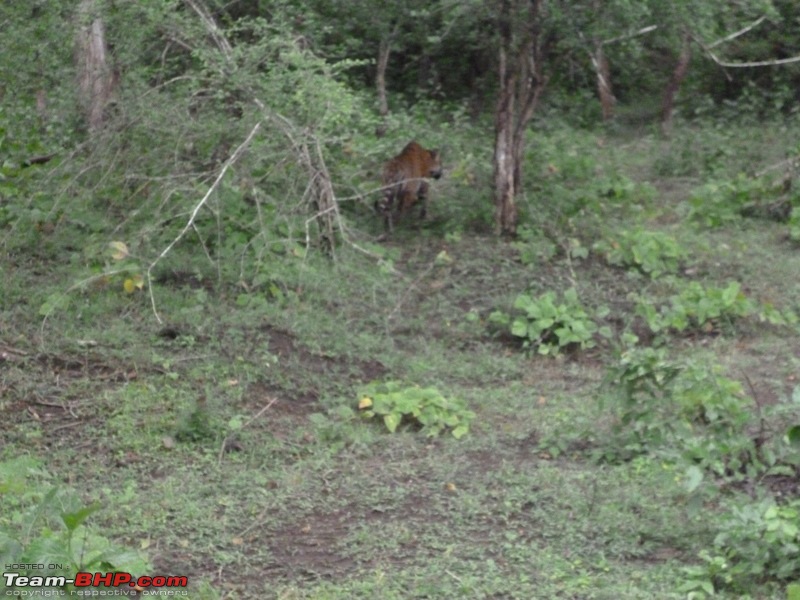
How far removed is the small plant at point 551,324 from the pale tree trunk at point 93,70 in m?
3.31

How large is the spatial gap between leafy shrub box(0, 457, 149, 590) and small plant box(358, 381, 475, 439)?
1972 millimetres

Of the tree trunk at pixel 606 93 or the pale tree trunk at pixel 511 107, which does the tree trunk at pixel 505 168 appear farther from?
the tree trunk at pixel 606 93

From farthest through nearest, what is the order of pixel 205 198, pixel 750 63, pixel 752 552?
pixel 750 63
pixel 205 198
pixel 752 552

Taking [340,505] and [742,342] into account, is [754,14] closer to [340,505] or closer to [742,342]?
[742,342]

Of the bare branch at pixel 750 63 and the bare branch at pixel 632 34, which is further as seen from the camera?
the bare branch at pixel 750 63

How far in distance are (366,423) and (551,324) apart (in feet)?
6.65

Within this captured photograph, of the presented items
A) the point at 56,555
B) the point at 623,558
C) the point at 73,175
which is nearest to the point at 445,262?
the point at 73,175

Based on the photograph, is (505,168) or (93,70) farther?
(505,168)

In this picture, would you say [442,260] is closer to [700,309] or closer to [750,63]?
[700,309]

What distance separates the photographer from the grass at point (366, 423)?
4.80m

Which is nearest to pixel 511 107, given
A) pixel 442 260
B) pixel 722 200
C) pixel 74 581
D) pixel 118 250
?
pixel 442 260

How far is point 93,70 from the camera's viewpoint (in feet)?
28.9

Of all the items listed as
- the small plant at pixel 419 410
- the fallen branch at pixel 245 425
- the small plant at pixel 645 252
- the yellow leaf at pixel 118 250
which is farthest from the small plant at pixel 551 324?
the yellow leaf at pixel 118 250

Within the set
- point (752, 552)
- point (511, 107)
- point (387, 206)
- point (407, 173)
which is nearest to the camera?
point (752, 552)
